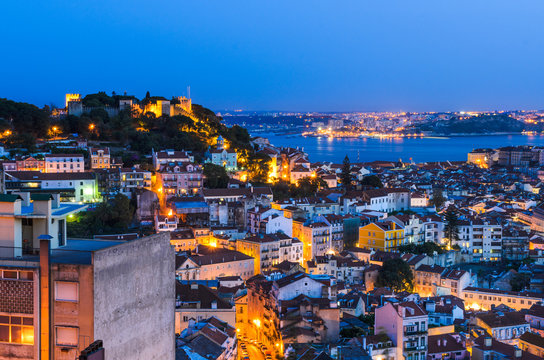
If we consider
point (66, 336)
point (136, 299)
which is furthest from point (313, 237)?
point (66, 336)

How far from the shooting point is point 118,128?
26109 millimetres

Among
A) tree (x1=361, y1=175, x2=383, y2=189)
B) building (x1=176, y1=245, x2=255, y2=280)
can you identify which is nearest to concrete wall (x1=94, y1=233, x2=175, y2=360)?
building (x1=176, y1=245, x2=255, y2=280)

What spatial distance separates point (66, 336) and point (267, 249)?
45.4ft

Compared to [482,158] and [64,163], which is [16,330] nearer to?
[64,163]

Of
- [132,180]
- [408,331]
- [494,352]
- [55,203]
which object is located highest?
[55,203]

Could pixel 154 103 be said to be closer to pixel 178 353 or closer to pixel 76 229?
pixel 76 229

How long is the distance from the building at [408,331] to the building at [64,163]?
1310 cm

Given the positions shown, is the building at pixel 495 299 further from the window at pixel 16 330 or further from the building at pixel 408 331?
the window at pixel 16 330

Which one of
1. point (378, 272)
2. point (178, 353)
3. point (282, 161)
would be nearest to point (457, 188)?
point (282, 161)

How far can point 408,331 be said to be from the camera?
1091cm

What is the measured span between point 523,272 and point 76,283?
16.8m

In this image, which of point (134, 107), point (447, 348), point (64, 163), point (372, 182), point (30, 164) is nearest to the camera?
point (447, 348)

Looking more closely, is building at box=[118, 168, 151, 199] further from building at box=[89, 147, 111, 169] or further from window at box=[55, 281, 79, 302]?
window at box=[55, 281, 79, 302]

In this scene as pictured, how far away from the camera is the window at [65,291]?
326cm
